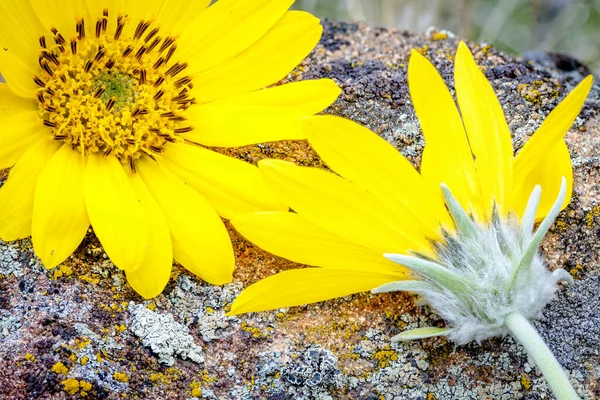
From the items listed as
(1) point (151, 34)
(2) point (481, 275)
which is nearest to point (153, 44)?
(1) point (151, 34)

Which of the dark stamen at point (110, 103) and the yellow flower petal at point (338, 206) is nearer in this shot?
the yellow flower petal at point (338, 206)

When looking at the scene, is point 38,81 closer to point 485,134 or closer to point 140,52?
point 140,52

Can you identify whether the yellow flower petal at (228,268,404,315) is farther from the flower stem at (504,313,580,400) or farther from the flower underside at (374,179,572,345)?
the flower stem at (504,313,580,400)

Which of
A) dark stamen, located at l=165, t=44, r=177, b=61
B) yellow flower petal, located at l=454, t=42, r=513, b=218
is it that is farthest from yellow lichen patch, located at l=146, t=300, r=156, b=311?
yellow flower petal, located at l=454, t=42, r=513, b=218

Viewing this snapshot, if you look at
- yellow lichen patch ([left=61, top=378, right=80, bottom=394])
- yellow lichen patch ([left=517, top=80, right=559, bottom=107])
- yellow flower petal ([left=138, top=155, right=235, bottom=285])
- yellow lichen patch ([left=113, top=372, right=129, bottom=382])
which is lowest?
yellow lichen patch ([left=61, top=378, right=80, bottom=394])

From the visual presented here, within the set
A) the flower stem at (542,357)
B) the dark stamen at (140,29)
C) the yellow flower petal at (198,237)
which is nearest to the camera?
the flower stem at (542,357)

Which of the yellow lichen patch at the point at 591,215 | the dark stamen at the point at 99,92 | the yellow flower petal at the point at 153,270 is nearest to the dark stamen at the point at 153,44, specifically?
the dark stamen at the point at 99,92

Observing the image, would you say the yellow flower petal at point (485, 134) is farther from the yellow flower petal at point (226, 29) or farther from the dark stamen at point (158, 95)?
the dark stamen at point (158, 95)
